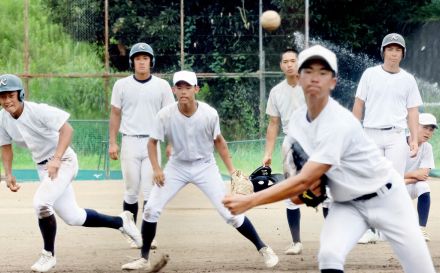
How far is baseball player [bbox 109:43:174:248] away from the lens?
10.9 metres

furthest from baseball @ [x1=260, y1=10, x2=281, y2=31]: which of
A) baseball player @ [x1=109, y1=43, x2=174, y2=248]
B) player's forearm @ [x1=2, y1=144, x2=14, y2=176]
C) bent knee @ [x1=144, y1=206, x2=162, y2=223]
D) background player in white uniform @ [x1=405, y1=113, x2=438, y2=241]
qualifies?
bent knee @ [x1=144, y1=206, x2=162, y2=223]

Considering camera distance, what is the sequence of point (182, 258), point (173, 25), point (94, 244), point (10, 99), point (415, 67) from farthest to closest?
point (415, 67) < point (173, 25) < point (94, 244) < point (182, 258) < point (10, 99)

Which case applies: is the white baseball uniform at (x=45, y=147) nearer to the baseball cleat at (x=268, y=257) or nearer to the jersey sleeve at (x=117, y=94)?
the jersey sleeve at (x=117, y=94)

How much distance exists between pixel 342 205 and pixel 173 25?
18.1 m

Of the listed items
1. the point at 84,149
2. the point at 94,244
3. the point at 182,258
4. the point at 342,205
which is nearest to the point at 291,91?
the point at 182,258

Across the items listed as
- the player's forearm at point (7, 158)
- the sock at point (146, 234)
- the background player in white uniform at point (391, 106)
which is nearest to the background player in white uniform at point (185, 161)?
the sock at point (146, 234)

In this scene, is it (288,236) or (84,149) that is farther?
(84,149)

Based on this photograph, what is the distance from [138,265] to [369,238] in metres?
2.85

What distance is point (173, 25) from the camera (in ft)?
79.5

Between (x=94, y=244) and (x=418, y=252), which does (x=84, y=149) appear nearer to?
(x=94, y=244)

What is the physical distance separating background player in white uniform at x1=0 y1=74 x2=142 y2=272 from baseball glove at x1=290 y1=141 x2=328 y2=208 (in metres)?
3.51

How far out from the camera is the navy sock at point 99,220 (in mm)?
10078

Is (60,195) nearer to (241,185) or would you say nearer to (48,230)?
(48,230)

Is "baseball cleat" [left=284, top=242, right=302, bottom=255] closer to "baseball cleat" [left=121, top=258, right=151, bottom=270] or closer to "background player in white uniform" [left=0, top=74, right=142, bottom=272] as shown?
"baseball cleat" [left=121, top=258, right=151, bottom=270]
